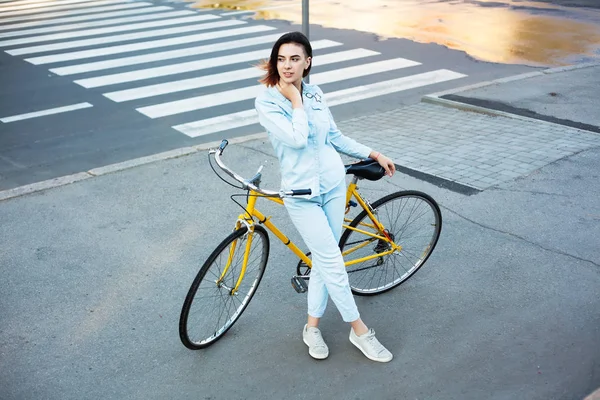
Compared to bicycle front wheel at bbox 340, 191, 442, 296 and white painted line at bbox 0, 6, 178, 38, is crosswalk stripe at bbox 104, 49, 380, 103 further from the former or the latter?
white painted line at bbox 0, 6, 178, 38

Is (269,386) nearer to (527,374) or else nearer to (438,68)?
(527,374)

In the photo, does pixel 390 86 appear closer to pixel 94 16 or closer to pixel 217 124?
pixel 217 124

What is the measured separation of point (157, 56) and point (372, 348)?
10837mm

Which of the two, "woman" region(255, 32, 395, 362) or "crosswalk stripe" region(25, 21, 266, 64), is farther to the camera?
"crosswalk stripe" region(25, 21, 266, 64)

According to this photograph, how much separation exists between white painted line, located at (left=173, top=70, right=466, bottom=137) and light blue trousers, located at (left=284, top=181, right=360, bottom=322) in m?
5.22

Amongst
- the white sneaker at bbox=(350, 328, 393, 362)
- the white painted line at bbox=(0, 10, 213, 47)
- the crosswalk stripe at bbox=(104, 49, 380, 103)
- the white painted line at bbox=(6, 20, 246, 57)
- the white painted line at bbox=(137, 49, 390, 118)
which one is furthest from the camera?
the white painted line at bbox=(0, 10, 213, 47)

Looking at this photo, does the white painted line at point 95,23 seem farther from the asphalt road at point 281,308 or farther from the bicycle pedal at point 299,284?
the bicycle pedal at point 299,284

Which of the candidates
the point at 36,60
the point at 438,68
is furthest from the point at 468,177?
the point at 36,60

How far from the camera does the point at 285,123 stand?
12.7 feet

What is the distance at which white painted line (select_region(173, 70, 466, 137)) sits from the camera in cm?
946

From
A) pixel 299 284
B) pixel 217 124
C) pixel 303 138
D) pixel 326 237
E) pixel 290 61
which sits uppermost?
pixel 290 61

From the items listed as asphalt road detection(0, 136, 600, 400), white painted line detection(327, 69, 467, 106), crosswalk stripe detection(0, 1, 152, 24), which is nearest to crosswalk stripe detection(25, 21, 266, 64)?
crosswalk stripe detection(0, 1, 152, 24)

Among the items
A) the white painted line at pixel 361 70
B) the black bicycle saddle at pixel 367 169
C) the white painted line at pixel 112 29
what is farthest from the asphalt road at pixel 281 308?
the white painted line at pixel 112 29

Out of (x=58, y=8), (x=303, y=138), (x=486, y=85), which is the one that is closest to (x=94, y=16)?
(x=58, y=8)
